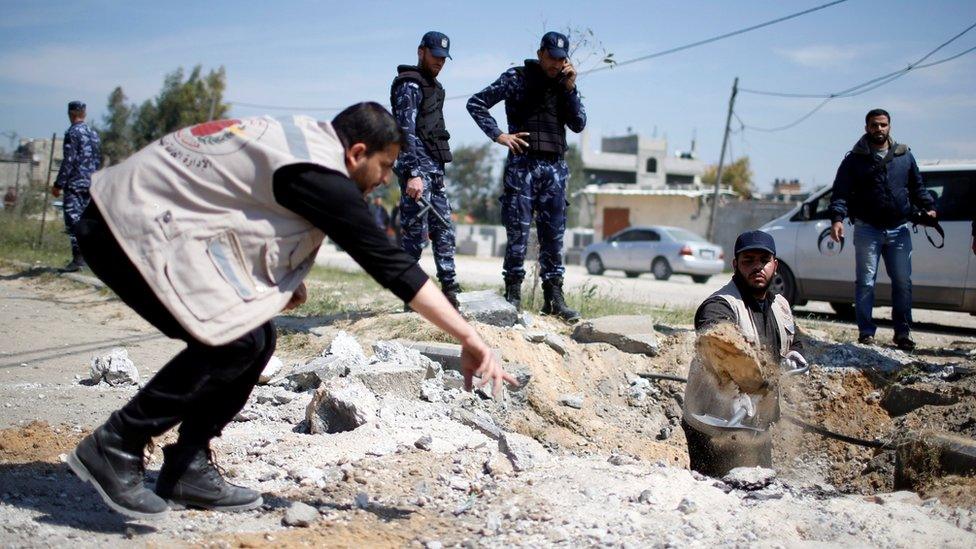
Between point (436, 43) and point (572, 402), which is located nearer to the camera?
point (572, 402)

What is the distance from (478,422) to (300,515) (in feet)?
4.82

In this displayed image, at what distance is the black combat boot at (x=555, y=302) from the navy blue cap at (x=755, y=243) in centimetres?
289

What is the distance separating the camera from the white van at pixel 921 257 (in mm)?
9648

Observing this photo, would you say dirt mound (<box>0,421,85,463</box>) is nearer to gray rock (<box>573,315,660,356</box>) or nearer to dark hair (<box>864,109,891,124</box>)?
gray rock (<box>573,315,660,356</box>)

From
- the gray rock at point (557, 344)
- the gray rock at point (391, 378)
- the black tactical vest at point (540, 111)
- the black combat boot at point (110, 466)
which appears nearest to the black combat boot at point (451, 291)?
the gray rock at point (557, 344)

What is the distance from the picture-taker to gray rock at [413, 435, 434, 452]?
4.06 m

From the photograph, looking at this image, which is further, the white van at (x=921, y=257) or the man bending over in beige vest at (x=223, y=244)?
the white van at (x=921, y=257)

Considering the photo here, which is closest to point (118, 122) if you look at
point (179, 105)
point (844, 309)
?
point (179, 105)

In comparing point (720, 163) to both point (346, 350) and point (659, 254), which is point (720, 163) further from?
point (346, 350)

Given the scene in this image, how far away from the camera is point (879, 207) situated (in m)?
7.07

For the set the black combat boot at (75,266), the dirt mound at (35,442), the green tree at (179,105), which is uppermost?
the green tree at (179,105)

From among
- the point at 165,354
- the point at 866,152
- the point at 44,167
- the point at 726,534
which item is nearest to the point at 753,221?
the point at 44,167

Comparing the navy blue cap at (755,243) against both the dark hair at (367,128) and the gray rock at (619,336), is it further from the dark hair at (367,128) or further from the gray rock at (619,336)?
the gray rock at (619,336)

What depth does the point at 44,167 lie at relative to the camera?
22156 mm
